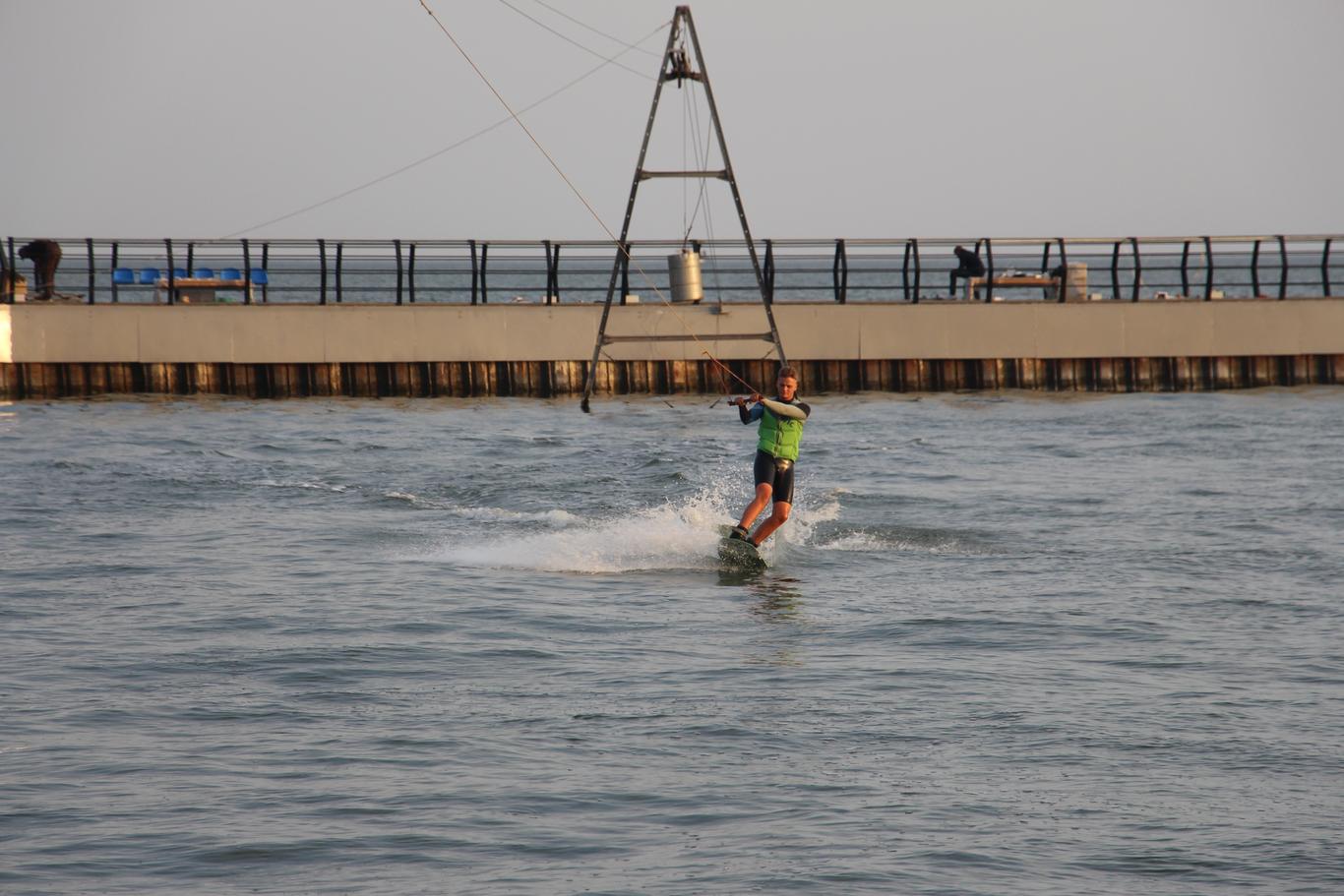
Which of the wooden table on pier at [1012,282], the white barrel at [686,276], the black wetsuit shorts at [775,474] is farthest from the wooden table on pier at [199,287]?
the black wetsuit shorts at [775,474]

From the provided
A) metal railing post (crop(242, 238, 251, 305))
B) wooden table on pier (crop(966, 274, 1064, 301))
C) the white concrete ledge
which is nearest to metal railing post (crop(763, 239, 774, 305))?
the white concrete ledge

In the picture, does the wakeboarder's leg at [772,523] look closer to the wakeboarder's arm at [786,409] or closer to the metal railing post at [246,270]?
the wakeboarder's arm at [786,409]

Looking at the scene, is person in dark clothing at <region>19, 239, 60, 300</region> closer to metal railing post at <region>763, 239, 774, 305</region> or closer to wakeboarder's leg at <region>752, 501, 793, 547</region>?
metal railing post at <region>763, 239, 774, 305</region>

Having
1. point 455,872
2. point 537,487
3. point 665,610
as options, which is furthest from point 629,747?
point 537,487

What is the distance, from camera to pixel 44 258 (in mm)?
32500

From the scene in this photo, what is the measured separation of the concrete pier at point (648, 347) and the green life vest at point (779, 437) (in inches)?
634

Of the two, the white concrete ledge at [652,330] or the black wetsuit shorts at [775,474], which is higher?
the white concrete ledge at [652,330]

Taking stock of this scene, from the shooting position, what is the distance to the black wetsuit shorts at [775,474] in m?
14.4

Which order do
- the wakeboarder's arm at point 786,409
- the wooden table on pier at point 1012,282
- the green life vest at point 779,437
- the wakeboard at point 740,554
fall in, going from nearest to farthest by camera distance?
the wakeboarder's arm at point 786,409 → the wakeboard at point 740,554 → the green life vest at point 779,437 → the wooden table on pier at point 1012,282

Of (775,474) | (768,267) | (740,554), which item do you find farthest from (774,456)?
(768,267)

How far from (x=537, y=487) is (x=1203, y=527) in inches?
351

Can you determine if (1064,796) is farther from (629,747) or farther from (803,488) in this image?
(803,488)

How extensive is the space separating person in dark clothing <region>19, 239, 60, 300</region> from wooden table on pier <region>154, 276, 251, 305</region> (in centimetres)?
229

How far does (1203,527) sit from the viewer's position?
56.0 ft
